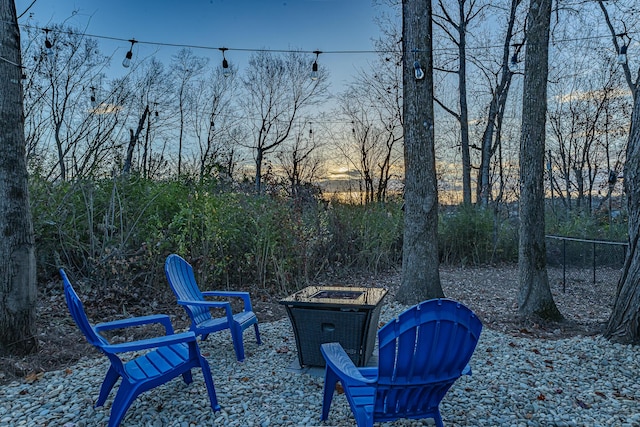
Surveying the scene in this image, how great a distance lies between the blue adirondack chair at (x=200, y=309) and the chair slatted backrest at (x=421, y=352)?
5.63 feet

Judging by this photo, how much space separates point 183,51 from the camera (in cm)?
1445

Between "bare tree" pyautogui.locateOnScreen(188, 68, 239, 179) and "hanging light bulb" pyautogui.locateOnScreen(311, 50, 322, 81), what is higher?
"bare tree" pyautogui.locateOnScreen(188, 68, 239, 179)

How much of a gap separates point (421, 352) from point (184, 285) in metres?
2.46

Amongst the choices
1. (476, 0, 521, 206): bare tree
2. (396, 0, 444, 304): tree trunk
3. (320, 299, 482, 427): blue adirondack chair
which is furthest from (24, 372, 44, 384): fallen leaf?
(476, 0, 521, 206): bare tree

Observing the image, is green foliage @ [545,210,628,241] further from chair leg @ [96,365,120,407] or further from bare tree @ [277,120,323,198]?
chair leg @ [96,365,120,407]

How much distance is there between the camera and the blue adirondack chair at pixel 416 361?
Answer: 1.96 meters

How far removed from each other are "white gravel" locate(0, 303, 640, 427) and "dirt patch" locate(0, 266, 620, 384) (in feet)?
0.92

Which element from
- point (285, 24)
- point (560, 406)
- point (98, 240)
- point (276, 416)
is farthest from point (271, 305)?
point (285, 24)

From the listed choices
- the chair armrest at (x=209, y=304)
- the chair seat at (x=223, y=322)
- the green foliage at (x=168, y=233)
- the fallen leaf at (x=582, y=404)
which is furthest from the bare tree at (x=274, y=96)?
the fallen leaf at (x=582, y=404)

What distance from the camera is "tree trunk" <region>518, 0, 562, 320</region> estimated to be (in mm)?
4543

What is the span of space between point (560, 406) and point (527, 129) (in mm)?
2988

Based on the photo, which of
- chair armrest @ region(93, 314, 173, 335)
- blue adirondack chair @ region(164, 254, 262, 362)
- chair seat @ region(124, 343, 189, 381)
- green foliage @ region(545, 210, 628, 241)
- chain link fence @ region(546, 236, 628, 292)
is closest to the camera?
chair seat @ region(124, 343, 189, 381)

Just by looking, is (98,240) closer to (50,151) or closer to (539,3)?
(50,151)

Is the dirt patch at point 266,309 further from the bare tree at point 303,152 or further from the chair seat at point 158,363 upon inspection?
the bare tree at point 303,152
